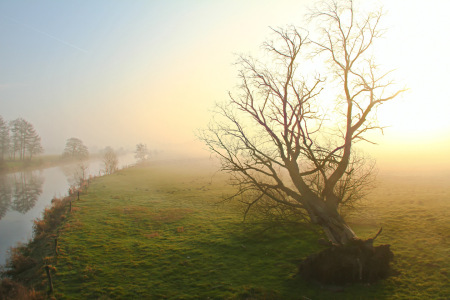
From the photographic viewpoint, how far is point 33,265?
1525 centimetres

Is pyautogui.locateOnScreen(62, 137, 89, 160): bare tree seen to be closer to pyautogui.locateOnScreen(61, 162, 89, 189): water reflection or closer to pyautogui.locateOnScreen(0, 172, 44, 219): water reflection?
pyautogui.locateOnScreen(61, 162, 89, 189): water reflection

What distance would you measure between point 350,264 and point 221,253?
6.85 meters

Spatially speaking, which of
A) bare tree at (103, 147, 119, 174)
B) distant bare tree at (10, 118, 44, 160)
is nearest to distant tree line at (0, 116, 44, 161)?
distant bare tree at (10, 118, 44, 160)

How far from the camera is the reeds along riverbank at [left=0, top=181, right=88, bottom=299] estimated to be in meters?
11.2

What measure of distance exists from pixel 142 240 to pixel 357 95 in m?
15.8

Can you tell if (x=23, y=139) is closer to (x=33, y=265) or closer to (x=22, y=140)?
(x=22, y=140)

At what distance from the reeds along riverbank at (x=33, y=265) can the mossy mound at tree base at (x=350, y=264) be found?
36.2 ft

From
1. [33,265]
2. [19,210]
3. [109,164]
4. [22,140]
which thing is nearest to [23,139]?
[22,140]

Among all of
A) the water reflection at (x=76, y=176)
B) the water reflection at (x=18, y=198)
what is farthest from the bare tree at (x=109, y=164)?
the water reflection at (x=18, y=198)

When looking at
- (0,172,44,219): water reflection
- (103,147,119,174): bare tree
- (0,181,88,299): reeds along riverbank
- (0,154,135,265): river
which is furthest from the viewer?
(103,147,119,174): bare tree

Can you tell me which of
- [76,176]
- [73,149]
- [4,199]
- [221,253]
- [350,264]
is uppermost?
[73,149]

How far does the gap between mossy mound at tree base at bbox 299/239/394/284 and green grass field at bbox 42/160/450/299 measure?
1.20ft

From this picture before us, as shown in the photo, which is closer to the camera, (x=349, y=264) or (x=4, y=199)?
(x=349, y=264)

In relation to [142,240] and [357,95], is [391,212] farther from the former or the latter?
[142,240]
